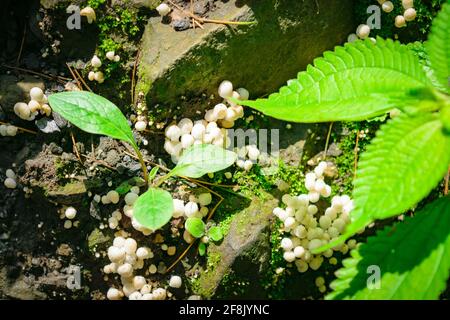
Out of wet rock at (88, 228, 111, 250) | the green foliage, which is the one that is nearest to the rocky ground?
wet rock at (88, 228, 111, 250)

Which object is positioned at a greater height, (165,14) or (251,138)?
(165,14)

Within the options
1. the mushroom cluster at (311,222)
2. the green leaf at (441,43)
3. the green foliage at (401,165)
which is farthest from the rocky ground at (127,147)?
the green foliage at (401,165)

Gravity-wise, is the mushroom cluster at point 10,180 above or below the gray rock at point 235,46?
below

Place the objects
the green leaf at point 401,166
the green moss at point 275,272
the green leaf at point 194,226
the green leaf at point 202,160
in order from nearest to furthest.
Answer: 1. the green leaf at point 401,166
2. the green leaf at point 202,160
3. the green leaf at point 194,226
4. the green moss at point 275,272

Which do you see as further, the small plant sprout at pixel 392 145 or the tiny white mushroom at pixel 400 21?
the tiny white mushroom at pixel 400 21

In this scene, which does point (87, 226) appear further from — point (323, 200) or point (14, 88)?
point (323, 200)

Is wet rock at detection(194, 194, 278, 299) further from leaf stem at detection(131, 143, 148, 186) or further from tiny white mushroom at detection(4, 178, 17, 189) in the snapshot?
tiny white mushroom at detection(4, 178, 17, 189)

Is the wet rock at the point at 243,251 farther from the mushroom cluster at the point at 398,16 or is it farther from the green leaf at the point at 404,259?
the mushroom cluster at the point at 398,16

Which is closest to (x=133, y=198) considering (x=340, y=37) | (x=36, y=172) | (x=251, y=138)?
(x=36, y=172)

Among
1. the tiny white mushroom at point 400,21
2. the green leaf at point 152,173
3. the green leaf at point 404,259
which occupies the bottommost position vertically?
the green leaf at point 404,259
